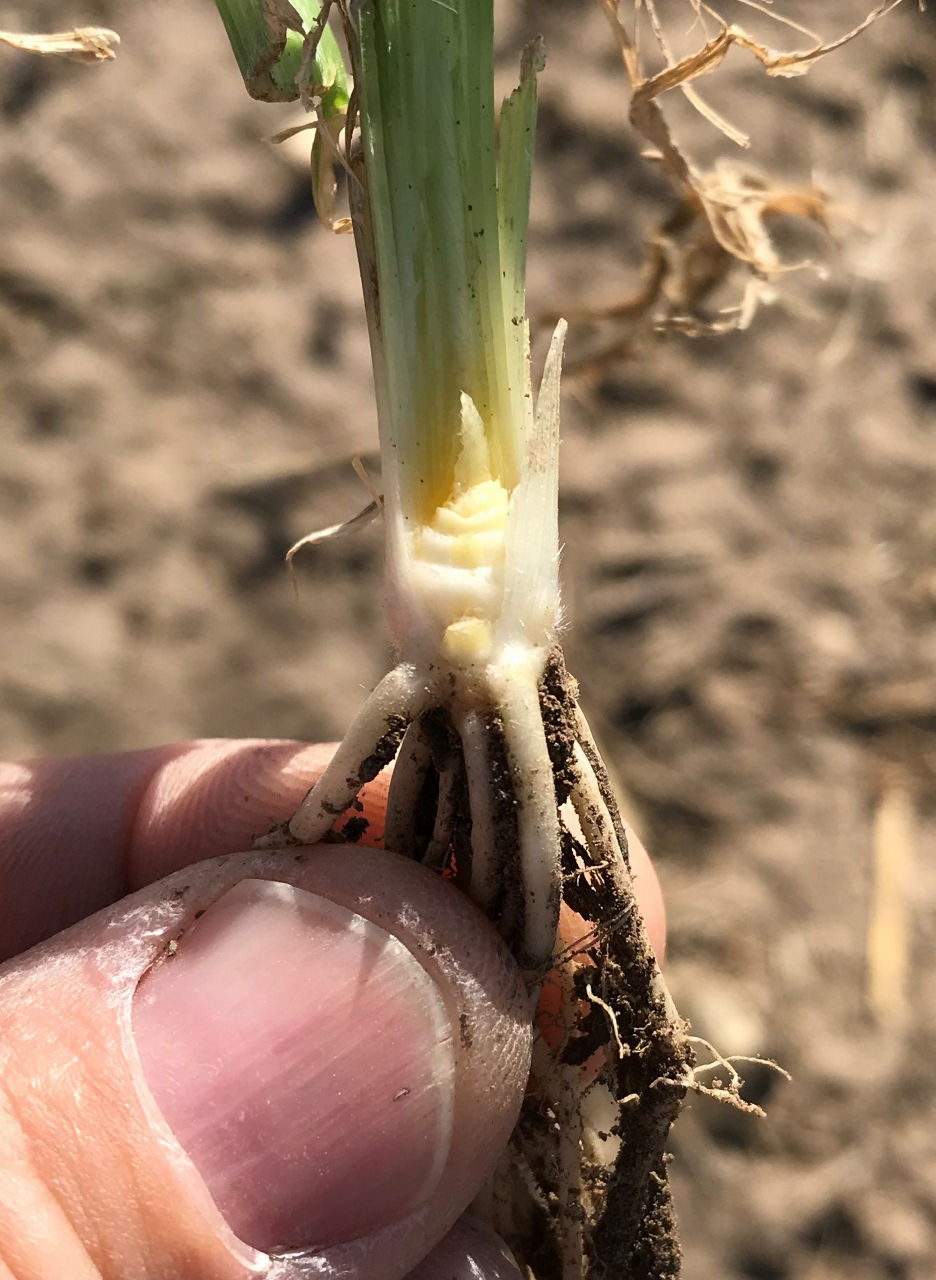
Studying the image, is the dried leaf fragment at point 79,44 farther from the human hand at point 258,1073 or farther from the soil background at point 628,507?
the soil background at point 628,507

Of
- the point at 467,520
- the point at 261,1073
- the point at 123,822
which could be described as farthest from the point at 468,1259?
the point at 467,520

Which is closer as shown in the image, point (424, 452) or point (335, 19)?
point (424, 452)

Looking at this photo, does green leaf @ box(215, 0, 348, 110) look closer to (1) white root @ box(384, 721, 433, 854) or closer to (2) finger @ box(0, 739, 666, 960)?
(1) white root @ box(384, 721, 433, 854)

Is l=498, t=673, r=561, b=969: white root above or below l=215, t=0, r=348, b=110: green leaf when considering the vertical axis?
below

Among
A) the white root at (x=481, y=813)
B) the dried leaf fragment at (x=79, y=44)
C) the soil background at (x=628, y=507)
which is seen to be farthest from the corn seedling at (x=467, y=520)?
the soil background at (x=628, y=507)

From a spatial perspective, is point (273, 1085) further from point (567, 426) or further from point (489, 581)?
point (567, 426)

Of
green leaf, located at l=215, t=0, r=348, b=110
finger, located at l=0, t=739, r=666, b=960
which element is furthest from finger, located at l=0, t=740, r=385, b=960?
green leaf, located at l=215, t=0, r=348, b=110

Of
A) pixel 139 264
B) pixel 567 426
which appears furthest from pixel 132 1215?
pixel 139 264
